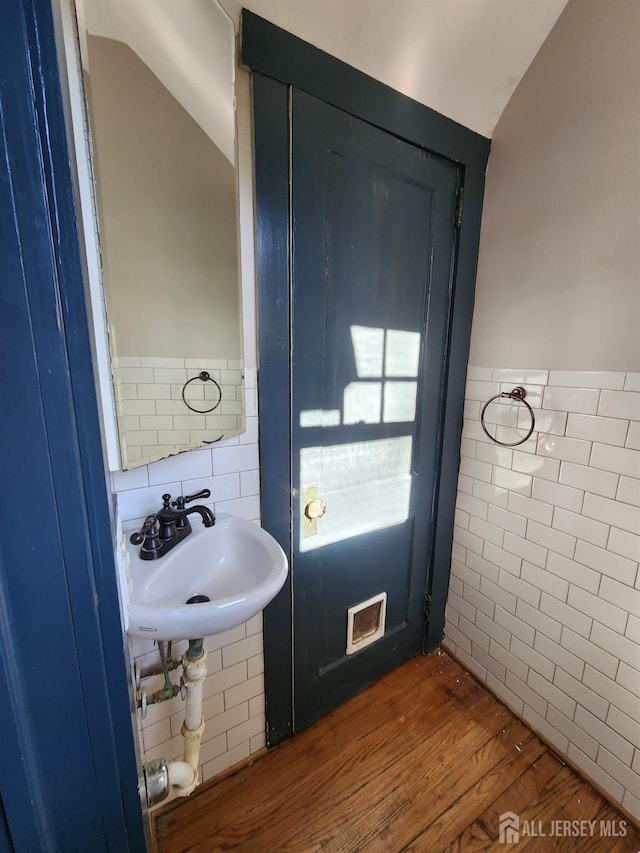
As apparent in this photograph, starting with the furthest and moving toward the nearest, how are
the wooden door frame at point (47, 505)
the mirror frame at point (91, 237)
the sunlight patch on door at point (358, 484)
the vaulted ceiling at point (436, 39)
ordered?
the sunlight patch on door at point (358, 484) → the vaulted ceiling at point (436, 39) → the mirror frame at point (91, 237) → the wooden door frame at point (47, 505)

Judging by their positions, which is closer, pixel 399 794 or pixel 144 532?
pixel 144 532

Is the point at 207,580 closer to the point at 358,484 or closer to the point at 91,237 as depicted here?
the point at 358,484

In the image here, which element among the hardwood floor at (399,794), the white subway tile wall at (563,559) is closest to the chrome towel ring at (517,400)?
the white subway tile wall at (563,559)

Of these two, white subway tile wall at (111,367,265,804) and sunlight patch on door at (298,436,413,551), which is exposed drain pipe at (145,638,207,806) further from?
sunlight patch on door at (298,436,413,551)

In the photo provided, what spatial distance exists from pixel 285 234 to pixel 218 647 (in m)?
1.33

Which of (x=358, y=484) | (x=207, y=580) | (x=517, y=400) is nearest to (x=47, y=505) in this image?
(x=207, y=580)

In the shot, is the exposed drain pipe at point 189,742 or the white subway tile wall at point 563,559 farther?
the white subway tile wall at point 563,559

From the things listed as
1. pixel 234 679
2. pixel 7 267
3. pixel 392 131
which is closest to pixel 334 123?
pixel 392 131

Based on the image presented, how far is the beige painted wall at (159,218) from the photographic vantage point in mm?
724

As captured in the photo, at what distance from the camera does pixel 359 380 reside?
1.21 m

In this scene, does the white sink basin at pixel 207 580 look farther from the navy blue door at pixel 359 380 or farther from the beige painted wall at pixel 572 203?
the beige painted wall at pixel 572 203

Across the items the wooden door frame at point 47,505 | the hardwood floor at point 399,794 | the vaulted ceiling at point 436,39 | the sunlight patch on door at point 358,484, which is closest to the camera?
the wooden door frame at point 47,505

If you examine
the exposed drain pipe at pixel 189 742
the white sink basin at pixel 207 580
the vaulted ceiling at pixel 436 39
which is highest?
the vaulted ceiling at pixel 436 39

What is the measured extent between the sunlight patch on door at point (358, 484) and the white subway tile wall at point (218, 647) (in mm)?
221
